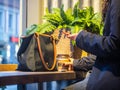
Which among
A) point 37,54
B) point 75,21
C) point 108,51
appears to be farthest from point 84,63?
point 108,51

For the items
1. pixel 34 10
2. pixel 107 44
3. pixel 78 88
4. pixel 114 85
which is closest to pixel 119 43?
pixel 107 44

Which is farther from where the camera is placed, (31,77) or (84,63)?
(84,63)

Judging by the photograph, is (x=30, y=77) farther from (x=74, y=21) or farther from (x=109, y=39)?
(x=74, y=21)

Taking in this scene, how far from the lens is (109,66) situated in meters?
1.13

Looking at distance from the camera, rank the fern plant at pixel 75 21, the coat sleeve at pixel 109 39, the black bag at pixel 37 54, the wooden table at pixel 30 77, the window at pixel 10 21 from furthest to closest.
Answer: the window at pixel 10 21, the fern plant at pixel 75 21, the black bag at pixel 37 54, the wooden table at pixel 30 77, the coat sleeve at pixel 109 39

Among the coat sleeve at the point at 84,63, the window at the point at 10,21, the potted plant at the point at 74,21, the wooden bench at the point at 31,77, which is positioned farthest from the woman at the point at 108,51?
the window at the point at 10,21

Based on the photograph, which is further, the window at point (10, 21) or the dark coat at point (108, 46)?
the window at point (10, 21)

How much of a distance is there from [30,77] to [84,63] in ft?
1.78

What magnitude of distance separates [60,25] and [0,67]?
64 centimetres

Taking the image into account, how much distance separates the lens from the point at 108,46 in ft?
3.62

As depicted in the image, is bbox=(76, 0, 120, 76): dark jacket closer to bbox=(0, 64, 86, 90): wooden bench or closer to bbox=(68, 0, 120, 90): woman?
bbox=(68, 0, 120, 90): woman

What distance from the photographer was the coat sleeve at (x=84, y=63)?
74.4 inches

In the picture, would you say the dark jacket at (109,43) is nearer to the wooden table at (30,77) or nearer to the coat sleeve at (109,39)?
the coat sleeve at (109,39)

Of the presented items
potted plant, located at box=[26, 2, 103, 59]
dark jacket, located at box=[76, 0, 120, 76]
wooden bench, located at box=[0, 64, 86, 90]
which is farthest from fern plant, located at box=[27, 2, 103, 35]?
dark jacket, located at box=[76, 0, 120, 76]
